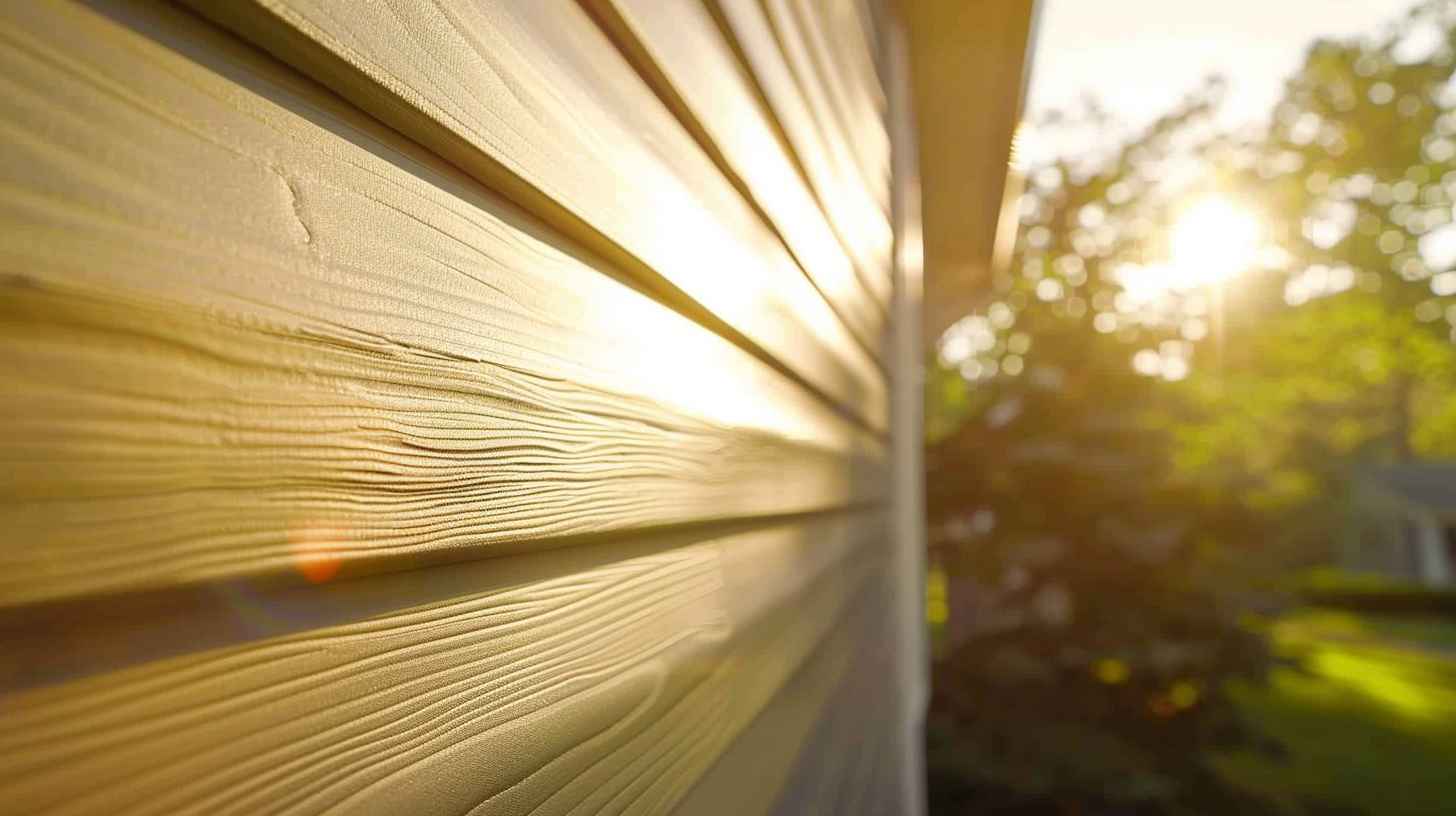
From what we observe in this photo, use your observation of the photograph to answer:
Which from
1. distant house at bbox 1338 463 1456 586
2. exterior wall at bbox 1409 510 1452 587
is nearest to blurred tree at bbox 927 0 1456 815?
distant house at bbox 1338 463 1456 586

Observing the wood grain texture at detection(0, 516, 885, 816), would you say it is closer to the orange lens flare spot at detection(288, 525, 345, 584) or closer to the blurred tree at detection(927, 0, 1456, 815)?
the orange lens flare spot at detection(288, 525, 345, 584)

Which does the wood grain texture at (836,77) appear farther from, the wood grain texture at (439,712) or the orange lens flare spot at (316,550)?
the orange lens flare spot at (316,550)

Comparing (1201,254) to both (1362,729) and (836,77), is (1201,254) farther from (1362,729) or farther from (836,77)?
(836,77)

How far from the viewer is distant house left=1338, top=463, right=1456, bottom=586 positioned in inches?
1257

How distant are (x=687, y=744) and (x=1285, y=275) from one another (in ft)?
83.3

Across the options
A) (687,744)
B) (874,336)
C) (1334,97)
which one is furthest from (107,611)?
(1334,97)

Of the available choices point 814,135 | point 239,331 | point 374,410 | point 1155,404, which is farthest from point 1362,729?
point 239,331

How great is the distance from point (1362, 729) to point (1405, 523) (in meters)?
23.0

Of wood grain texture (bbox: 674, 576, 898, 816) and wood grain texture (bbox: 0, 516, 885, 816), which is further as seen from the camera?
wood grain texture (bbox: 674, 576, 898, 816)

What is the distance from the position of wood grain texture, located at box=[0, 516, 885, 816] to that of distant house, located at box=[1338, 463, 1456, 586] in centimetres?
3657

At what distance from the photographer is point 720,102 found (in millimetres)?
1183

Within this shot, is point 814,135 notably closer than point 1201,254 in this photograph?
Yes

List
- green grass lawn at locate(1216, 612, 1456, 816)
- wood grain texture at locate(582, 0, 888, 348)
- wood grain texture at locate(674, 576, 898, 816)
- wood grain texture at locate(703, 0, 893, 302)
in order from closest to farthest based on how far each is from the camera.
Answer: wood grain texture at locate(582, 0, 888, 348) < wood grain texture at locate(674, 576, 898, 816) < wood grain texture at locate(703, 0, 893, 302) < green grass lawn at locate(1216, 612, 1456, 816)

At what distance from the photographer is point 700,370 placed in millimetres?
1097
